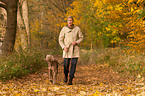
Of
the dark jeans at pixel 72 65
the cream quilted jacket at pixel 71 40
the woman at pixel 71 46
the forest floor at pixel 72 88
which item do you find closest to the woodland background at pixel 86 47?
the forest floor at pixel 72 88

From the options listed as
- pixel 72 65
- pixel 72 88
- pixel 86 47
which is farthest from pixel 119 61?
pixel 86 47

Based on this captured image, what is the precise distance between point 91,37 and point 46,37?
5.70 metres

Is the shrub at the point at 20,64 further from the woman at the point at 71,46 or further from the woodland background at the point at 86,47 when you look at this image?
the woman at the point at 71,46

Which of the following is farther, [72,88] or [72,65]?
[72,65]

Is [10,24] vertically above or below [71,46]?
above

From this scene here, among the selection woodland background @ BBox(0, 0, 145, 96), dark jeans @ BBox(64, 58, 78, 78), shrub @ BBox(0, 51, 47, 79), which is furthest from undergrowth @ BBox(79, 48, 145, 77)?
shrub @ BBox(0, 51, 47, 79)

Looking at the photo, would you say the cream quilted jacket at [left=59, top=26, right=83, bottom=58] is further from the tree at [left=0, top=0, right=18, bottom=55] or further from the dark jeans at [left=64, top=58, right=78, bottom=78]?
the tree at [left=0, top=0, right=18, bottom=55]

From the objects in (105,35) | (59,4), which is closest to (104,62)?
(105,35)

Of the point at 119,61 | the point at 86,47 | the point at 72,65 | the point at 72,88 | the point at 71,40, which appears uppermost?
the point at 71,40

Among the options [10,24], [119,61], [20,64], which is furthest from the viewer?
[119,61]

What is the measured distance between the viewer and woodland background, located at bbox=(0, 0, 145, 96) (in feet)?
21.9

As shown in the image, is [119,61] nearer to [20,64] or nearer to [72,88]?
[20,64]

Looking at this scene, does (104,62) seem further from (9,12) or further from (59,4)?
(59,4)

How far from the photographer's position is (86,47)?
2058 cm
